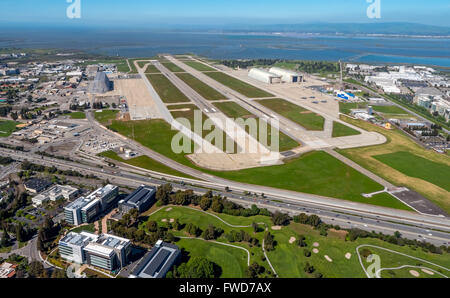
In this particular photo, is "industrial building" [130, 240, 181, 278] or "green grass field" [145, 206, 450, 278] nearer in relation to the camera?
"industrial building" [130, 240, 181, 278]

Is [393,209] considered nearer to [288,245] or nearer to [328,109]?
[288,245]

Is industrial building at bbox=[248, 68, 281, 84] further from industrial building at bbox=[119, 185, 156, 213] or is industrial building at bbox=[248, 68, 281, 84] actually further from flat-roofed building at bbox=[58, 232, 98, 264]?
flat-roofed building at bbox=[58, 232, 98, 264]

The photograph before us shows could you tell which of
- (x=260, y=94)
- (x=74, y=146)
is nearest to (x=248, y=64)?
(x=260, y=94)

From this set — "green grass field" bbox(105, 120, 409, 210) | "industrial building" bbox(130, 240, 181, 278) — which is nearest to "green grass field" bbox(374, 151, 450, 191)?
"green grass field" bbox(105, 120, 409, 210)

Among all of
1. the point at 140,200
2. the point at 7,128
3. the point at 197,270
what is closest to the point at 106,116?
the point at 7,128

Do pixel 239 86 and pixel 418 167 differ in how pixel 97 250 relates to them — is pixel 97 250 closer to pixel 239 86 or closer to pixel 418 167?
pixel 418 167

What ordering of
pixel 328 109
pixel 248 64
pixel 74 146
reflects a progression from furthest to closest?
pixel 248 64 → pixel 328 109 → pixel 74 146

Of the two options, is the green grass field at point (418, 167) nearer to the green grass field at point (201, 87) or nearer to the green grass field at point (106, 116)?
the green grass field at point (201, 87)
